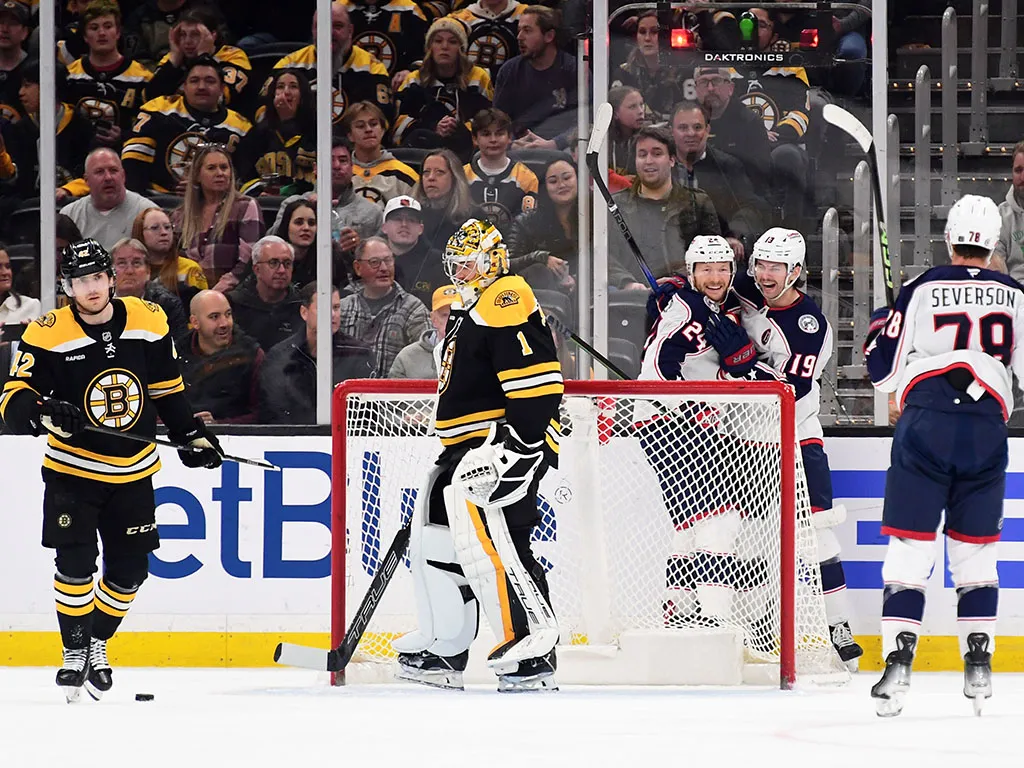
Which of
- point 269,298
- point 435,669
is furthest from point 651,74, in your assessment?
point 435,669

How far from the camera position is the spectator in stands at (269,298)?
244 inches

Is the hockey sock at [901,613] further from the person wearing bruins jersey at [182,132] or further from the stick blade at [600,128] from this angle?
the person wearing bruins jersey at [182,132]

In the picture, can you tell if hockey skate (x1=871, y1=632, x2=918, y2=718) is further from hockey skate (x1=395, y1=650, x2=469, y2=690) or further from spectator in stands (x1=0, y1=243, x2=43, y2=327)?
spectator in stands (x1=0, y1=243, x2=43, y2=327)

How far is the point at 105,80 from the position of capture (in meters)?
6.38

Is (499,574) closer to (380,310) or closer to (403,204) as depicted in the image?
(380,310)

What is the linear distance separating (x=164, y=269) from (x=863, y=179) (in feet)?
8.11

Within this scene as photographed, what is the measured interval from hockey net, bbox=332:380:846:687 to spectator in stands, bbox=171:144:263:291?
50.5 inches

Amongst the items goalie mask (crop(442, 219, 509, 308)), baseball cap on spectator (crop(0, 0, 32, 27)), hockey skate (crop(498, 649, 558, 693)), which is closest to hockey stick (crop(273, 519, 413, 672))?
hockey skate (crop(498, 649, 558, 693))

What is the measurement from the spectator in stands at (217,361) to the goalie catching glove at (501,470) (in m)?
1.63

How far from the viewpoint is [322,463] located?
5.64 m

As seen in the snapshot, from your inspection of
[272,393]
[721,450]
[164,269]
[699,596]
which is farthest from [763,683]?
[164,269]

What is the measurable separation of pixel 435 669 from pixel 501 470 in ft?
2.14

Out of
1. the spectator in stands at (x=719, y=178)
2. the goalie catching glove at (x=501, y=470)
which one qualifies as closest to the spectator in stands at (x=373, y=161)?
the spectator in stands at (x=719, y=178)

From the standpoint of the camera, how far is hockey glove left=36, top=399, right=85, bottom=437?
14.9ft
